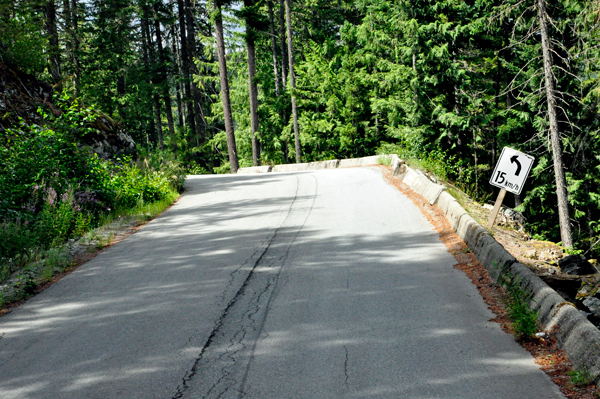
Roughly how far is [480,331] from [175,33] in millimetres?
43524

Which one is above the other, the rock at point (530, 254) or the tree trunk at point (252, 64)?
the tree trunk at point (252, 64)

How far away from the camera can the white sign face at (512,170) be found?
8.30 metres

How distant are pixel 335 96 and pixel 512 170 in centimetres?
2882

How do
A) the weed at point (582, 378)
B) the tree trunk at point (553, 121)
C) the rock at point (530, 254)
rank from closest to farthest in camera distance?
the weed at point (582, 378) < the rock at point (530, 254) < the tree trunk at point (553, 121)

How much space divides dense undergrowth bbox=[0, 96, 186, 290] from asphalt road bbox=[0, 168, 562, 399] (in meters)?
1.35

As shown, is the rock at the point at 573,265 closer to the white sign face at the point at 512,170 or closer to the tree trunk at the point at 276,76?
the white sign face at the point at 512,170

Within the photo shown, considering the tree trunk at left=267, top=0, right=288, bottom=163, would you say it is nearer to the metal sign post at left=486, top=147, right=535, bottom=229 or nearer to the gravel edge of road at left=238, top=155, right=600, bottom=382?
the gravel edge of road at left=238, top=155, right=600, bottom=382

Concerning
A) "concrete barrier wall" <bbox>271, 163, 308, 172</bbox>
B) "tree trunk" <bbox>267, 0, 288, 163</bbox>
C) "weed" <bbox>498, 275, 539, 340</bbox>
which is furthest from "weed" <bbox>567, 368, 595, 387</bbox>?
"tree trunk" <bbox>267, 0, 288, 163</bbox>

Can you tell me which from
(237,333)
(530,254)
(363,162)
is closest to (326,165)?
(363,162)

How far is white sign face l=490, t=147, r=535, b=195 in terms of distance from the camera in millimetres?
8305

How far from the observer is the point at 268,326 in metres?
4.95

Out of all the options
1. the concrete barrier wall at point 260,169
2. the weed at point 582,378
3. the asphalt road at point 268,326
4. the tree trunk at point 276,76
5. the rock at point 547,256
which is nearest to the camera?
the weed at point 582,378

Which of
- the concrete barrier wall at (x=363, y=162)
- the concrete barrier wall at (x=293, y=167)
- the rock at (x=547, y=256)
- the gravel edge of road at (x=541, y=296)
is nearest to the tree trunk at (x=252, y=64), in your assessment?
the concrete barrier wall at (x=293, y=167)

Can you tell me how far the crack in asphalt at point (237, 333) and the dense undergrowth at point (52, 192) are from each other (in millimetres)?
3707
